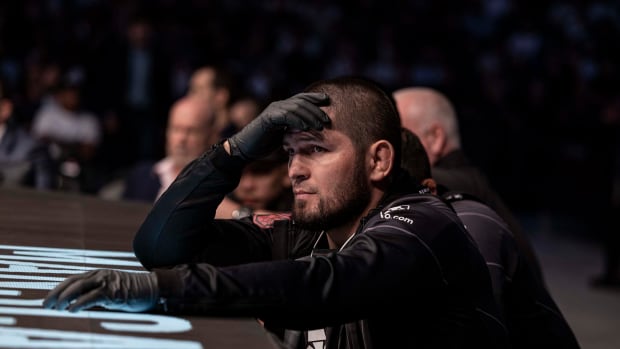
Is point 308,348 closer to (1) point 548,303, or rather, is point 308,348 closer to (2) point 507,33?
(1) point 548,303

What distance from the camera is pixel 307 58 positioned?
10.5 m

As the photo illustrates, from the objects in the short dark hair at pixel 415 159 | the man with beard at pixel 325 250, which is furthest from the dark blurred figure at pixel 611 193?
the man with beard at pixel 325 250

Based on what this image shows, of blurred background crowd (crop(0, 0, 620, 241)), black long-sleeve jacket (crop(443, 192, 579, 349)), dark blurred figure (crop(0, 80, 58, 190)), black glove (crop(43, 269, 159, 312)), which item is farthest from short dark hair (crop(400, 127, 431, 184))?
blurred background crowd (crop(0, 0, 620, 241))

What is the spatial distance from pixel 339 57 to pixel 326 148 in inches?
332

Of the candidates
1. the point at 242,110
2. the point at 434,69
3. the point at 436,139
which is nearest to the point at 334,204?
the point at 436,139

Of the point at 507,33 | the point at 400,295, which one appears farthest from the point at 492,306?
the point at 507,33

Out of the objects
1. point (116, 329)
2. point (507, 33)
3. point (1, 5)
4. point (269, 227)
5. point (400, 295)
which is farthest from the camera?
point (507, 33)

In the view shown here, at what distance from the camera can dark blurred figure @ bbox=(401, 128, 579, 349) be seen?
2.79 m

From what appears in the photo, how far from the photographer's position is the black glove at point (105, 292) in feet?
6.15

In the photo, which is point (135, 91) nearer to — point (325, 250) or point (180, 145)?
point (180, 145)

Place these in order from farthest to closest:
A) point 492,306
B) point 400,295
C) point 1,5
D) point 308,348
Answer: point 1,5 < point 308,348 < point 492,306 < point 400,295

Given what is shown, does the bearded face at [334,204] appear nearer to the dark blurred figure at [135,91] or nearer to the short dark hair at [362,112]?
the short dark hair at [362,112]

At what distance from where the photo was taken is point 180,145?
5148 millimetres

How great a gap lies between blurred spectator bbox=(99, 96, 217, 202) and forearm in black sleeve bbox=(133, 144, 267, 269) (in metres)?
2.56
